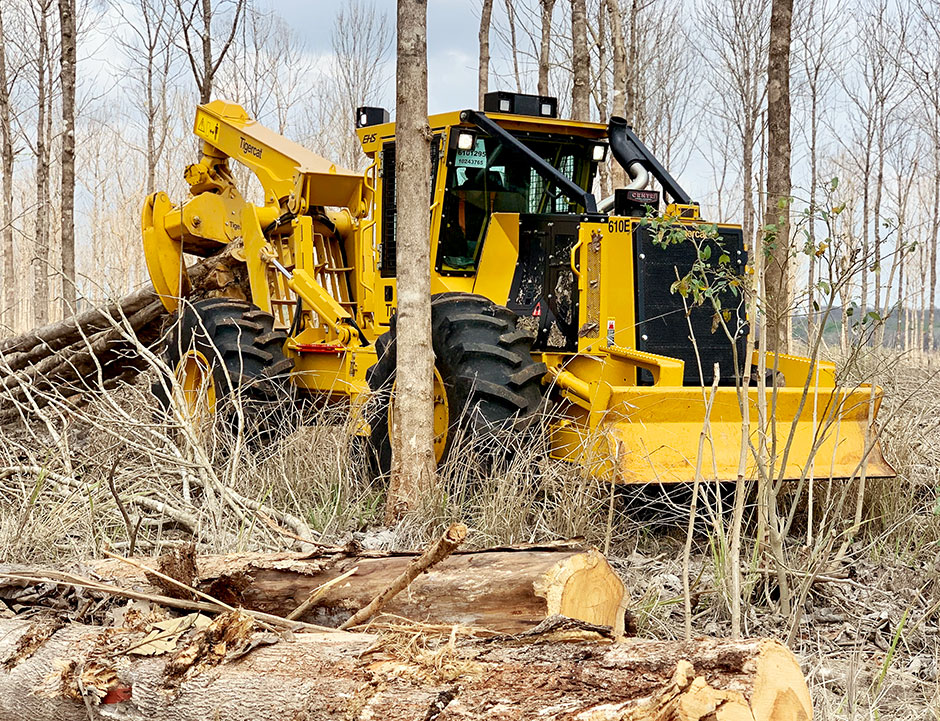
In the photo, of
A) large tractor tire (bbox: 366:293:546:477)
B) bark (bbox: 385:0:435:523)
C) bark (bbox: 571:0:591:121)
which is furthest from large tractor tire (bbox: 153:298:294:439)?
bark (bbox: 571:0:591:121)

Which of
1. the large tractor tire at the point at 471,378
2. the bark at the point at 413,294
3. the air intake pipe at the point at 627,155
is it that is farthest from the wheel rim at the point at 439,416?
the air intake pipe at the point at 627,155

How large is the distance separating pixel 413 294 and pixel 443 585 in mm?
2510

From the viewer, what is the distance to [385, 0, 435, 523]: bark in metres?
5.69

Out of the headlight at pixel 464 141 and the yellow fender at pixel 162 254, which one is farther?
the yellow fender at pixel 162 254

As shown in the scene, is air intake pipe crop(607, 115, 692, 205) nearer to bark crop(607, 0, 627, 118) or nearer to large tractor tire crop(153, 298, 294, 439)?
large tractor tire crop(153, 298, 294, 439)

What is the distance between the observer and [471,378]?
6043 millimetres

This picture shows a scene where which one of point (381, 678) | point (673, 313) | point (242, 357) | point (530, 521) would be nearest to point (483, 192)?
point (673, 313)

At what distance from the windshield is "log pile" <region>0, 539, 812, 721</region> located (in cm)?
381

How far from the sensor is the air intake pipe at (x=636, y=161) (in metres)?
6.88

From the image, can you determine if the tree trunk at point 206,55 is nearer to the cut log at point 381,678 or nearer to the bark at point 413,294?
the bark at point 413,294

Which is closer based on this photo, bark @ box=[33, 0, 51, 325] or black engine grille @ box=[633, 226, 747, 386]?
black engine grille @ box=[633, 226, 747, 386]


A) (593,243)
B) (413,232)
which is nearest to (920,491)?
(593,243)

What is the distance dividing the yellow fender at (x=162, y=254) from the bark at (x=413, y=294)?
Result: 432 cm

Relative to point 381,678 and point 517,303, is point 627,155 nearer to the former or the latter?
point 517,303
